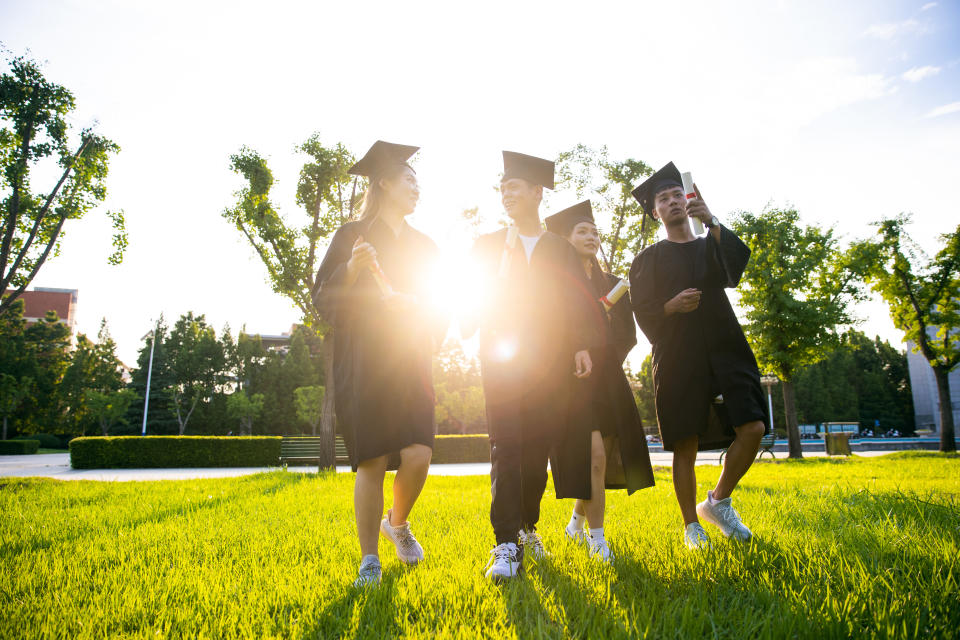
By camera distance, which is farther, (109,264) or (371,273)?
(109,264)

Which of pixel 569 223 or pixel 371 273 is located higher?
pixel 569 223

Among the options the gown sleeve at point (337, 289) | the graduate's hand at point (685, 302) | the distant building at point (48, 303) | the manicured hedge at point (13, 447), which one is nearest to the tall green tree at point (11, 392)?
the manicured hedge at point (13, 447)

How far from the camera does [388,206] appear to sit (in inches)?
133

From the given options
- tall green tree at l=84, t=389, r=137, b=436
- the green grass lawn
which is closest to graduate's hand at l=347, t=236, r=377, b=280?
the green grass lawn

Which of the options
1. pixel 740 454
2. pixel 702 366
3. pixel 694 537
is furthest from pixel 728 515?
pixel 702 366

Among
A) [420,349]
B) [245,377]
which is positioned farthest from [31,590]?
[245,377]

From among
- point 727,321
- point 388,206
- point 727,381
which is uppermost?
point 388,206

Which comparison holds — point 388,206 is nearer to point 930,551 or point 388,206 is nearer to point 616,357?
point 616,357

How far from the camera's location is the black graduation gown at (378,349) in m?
2.88

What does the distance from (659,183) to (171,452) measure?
910 inches

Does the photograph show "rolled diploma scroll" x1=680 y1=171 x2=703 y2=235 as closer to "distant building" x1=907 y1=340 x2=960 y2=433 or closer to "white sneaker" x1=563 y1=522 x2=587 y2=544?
"white sneaker" x1=563 y1=522 x2=587 y2=544

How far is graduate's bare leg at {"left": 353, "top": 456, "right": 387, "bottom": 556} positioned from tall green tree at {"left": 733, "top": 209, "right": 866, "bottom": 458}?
20232mm

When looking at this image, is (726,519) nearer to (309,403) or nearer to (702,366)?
(702,366)

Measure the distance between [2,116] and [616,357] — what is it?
15203 mm
